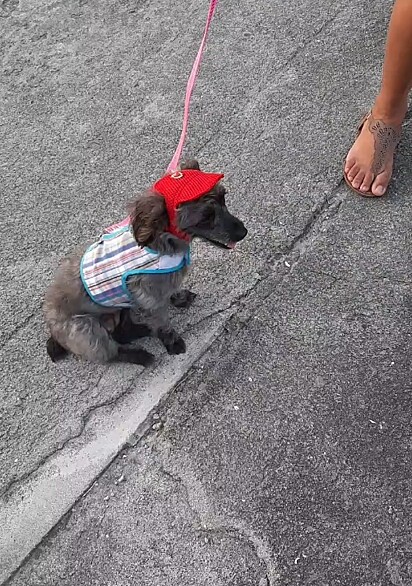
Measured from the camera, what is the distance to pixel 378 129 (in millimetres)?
3453

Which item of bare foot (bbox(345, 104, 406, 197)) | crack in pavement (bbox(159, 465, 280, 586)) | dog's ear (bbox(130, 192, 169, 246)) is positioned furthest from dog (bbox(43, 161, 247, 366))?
bare foot (bbox(345, 104, 406, 197))

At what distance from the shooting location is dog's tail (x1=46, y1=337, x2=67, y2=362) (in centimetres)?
291

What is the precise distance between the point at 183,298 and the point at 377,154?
1.32m

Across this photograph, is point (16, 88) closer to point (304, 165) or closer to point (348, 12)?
point (304, 165)

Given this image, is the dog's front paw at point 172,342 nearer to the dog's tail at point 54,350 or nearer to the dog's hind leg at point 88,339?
the dog's hind leg at point 88,339

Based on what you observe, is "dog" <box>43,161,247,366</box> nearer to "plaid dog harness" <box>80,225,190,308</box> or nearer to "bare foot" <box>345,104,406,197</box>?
"plaid dog harness" <box>80,225,190,308</box>

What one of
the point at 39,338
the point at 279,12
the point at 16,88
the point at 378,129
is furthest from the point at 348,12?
the point at 39,338

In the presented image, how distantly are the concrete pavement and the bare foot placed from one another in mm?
106

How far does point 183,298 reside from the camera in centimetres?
311

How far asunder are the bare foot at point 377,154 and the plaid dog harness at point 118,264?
4.15ft

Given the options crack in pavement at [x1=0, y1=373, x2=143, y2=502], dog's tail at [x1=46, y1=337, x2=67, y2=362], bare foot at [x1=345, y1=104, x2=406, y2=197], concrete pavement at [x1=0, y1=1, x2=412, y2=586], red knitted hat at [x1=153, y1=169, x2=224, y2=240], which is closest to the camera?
red knitted hat at [x1=153, y1=169, x2=224, y2=240]

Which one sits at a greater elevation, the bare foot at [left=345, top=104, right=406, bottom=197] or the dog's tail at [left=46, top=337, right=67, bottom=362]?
the dog's tail at [left=46, top=337, right=67, bottom=362]

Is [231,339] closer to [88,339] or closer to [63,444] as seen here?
[88,339]

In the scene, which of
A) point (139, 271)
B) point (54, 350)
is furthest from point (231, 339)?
point (54, 350)
